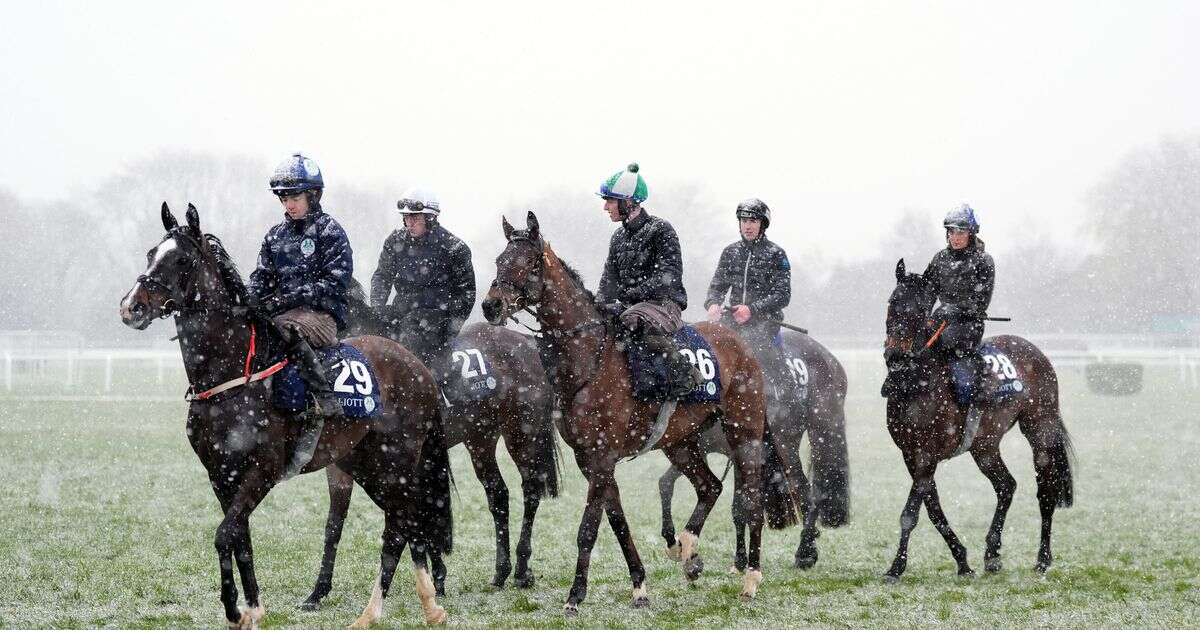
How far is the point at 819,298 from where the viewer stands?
57531mm

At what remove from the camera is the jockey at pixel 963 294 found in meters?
8.85

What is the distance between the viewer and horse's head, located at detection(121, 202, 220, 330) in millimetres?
5844

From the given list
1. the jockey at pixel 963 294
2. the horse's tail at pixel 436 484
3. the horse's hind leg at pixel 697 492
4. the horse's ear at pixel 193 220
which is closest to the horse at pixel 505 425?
the horse's tail at pixel 436 484

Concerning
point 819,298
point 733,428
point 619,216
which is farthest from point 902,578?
point 819,298

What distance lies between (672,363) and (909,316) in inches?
77.2

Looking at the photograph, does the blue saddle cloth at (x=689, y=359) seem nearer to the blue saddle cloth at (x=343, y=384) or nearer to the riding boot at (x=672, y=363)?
the riding boot at (x=672, y=363)

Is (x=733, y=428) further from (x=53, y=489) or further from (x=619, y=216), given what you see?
(x=53, y=489)

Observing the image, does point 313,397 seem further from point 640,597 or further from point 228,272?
point 640,597

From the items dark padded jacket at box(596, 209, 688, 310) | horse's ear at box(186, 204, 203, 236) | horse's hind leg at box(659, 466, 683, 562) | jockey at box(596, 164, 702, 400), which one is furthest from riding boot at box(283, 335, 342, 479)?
horse's hind leg at box(659, 466, 683, 562)

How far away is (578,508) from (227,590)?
684 centimetres

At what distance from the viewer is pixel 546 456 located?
28.7ft

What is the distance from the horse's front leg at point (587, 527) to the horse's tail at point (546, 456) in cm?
109

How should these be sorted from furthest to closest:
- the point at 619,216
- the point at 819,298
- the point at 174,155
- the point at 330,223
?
the point at 819,298 < the point at 174,155 < the point at 619,216 < the point at 330,223

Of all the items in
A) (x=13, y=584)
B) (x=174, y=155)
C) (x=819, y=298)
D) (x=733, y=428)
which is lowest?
(x=13, y=584)
